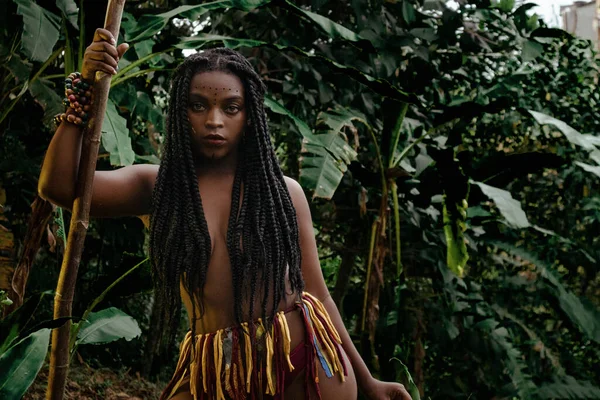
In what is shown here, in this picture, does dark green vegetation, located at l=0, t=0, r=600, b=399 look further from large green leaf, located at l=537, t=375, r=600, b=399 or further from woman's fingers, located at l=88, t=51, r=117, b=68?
woman's fingers, located at l=88, t=51, r=117, b=68

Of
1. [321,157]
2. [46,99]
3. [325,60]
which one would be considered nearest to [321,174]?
[321,157]

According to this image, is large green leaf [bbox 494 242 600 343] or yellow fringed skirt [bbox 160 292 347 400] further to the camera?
large green leaf [bbox 494 242 600 343]

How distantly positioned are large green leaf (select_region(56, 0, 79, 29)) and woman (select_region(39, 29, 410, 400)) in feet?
3.56

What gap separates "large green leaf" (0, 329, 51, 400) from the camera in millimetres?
1766

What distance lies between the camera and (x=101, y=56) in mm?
1697

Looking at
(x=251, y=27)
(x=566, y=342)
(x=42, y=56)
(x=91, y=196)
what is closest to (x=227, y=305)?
(x=91, y=196)

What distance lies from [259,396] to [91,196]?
658 millimetres

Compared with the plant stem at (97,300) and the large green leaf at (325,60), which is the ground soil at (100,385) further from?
the large green leaf at (325,60)

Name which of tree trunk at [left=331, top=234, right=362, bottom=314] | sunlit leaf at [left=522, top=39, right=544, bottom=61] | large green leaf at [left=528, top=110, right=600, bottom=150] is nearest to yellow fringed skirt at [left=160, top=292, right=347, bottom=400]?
large green leaf at [left=528, top=110, right=600, bottom=150]

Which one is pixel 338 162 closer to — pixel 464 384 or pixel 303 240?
pixel 303 240

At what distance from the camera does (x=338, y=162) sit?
352cm

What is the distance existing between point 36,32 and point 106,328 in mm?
1233

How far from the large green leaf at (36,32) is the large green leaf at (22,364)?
4.42 ft

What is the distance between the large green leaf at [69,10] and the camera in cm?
277
